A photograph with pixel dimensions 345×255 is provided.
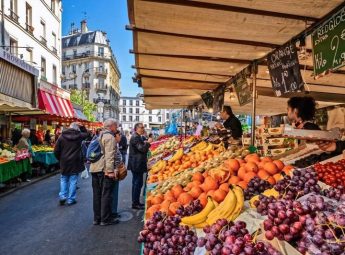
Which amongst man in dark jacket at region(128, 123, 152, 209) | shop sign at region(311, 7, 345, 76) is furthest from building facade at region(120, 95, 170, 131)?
shop sign at region(311, 7, 345, 76)

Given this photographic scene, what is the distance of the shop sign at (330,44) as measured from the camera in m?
3.21

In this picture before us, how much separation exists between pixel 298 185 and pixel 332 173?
0.44 metres

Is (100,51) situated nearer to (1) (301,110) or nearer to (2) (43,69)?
(2) (43,69)

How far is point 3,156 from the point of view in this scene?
1056 cm

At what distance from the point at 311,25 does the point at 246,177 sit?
1.84m

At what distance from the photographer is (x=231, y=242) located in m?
1.90

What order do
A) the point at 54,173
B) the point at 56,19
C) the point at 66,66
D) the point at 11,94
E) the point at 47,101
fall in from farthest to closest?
the point at 66,66, the point at 56,19, the point at 47,101, the point at 54,173, the point at 11,94

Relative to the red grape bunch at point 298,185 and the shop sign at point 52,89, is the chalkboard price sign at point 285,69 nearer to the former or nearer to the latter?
the red grape bunch at point 298,185

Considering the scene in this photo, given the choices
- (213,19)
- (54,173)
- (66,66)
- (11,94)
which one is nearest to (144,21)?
(213,19)

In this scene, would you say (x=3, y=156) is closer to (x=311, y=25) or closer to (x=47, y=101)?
(x=47, y=101)

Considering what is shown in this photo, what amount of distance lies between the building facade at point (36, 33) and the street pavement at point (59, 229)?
991 cm

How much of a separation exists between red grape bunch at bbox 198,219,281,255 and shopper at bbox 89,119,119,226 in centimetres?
452

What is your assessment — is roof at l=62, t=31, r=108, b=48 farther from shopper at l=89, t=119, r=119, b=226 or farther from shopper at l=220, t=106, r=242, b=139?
shopper at l=89, t=119, r=119, b=226

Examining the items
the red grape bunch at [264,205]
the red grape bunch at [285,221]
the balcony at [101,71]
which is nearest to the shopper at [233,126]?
the red grape bunch at [264,205]
